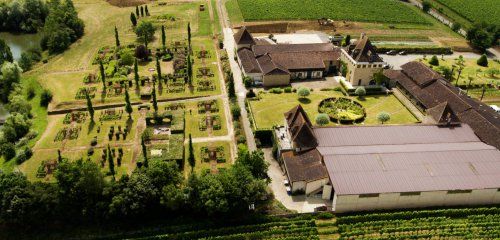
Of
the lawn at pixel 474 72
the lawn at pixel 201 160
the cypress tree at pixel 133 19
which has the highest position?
the cypress tree at pixel 133 19

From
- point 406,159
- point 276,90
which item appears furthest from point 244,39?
point 406,159

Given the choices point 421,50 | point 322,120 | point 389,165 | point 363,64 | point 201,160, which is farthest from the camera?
point 421,50

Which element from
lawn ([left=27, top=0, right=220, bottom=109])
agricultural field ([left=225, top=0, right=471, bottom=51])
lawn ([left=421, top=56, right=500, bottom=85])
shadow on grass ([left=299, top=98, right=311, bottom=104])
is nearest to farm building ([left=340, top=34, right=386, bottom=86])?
shadow on grass ([left=299, top=98, right=311, bottom=104])

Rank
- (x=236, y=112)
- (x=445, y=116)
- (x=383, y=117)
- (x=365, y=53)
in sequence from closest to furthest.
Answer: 1. (x=445, y=116)
2. (x=383, y=117)
3. (x=236, y=112)
4. (x=365, y=53)

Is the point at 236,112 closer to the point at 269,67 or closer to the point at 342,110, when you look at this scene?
the point at 269,67

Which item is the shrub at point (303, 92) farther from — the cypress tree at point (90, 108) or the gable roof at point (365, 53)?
the cypress tree at point (90, 108)

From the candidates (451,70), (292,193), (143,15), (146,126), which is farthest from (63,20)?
(451,70)

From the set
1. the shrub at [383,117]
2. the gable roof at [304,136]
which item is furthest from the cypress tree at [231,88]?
the shrub at [383,117]

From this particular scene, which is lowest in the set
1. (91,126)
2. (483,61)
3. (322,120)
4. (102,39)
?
(91,126)
